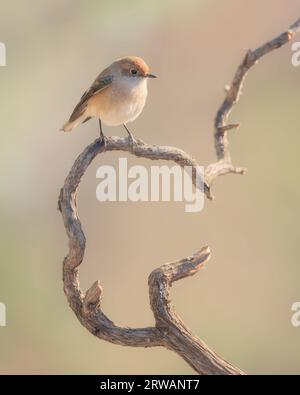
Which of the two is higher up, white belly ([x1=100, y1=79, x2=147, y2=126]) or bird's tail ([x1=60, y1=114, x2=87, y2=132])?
white belly ([x1=100, y1=79, x2=147, y2=126])

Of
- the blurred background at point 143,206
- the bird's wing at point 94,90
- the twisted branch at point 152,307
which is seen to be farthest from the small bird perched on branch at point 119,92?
the blurred background at point 143,206

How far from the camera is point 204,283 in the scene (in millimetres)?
9453

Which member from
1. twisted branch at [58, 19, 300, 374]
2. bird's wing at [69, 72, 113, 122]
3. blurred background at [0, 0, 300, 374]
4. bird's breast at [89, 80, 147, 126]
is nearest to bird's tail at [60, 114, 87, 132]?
bird's wing at [69, 72, 113, 122]

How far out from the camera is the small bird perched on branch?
18.8 feet

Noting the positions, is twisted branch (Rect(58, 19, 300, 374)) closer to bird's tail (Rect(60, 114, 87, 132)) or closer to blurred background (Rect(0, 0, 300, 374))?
bird's tail (Rect(60, 114, 87, 132))

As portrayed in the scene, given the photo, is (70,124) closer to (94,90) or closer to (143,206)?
(94,90)

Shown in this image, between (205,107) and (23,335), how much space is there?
12.9 feet

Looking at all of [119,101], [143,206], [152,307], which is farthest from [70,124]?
[143,206]

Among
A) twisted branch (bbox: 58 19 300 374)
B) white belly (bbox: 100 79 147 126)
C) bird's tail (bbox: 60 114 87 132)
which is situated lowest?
twisted branch (bbox: 58 19 300 374)

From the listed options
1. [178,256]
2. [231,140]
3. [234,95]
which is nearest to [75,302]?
[234,95]

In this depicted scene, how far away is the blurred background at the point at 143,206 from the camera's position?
9266mm

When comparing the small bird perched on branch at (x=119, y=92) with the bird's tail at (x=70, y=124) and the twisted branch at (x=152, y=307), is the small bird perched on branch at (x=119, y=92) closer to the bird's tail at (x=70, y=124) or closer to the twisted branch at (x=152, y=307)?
the bird's tail at (x=70, y=124)

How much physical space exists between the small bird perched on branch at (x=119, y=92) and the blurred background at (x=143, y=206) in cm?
330

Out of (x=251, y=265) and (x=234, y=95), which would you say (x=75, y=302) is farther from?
(x=251, y=265)
